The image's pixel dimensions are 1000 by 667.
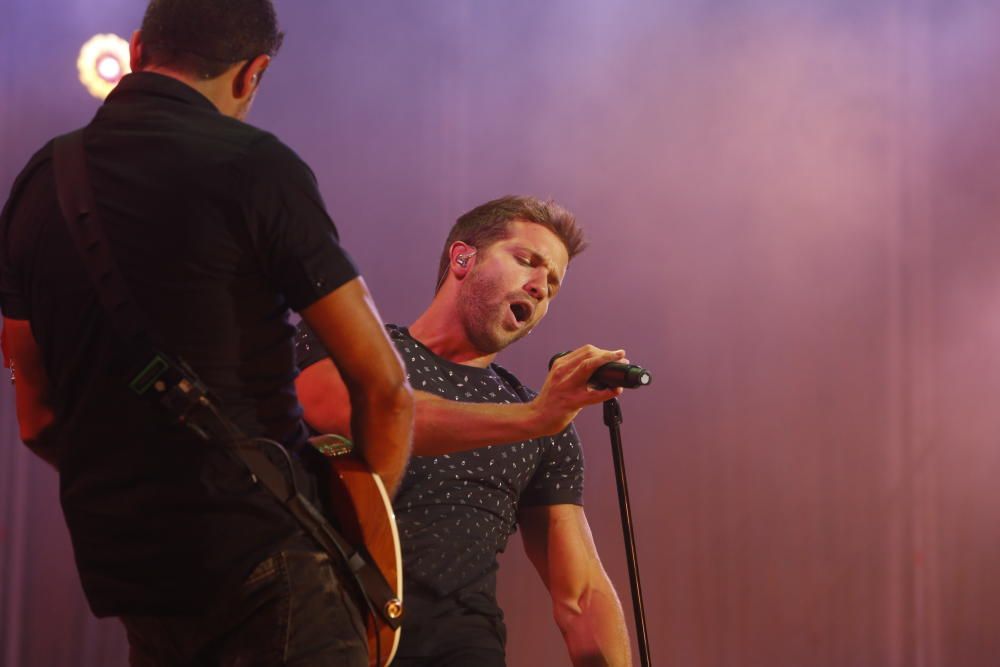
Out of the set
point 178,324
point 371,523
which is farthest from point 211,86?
point 371,523

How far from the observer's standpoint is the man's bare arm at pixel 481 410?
7.38ft

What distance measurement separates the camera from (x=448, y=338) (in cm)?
310

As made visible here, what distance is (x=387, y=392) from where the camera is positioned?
1.59 m

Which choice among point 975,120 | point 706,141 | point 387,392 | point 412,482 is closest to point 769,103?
point 706,141

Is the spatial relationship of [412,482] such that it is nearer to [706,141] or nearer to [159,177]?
[159,177]

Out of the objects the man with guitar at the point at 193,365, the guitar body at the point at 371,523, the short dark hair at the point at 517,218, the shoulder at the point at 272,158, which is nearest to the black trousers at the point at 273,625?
the man with guitar at the point at 193,365

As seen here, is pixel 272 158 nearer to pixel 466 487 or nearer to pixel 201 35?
pixel 201 35

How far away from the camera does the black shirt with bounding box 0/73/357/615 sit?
1.50 metres

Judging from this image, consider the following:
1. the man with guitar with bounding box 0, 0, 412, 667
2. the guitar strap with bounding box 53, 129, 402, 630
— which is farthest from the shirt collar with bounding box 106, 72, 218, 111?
the guitar strap with bounding box 53, 129, 402, 630

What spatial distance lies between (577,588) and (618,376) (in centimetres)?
114

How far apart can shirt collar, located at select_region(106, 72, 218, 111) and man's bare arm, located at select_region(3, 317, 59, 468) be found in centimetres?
43

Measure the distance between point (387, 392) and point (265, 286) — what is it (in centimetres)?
23

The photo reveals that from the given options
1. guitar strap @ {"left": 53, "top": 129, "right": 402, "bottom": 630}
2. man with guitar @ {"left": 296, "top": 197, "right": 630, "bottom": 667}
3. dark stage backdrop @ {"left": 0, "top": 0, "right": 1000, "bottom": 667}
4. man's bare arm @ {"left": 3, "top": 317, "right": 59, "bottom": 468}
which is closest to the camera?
guitar strap @ {"left": 53, "top": 129, "right": 402, "bottom": 630}

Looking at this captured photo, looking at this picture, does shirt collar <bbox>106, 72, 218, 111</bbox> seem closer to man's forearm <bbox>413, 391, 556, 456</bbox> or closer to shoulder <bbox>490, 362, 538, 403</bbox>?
man's forearm <bbox>413, 391, 556, 456</bbox>
